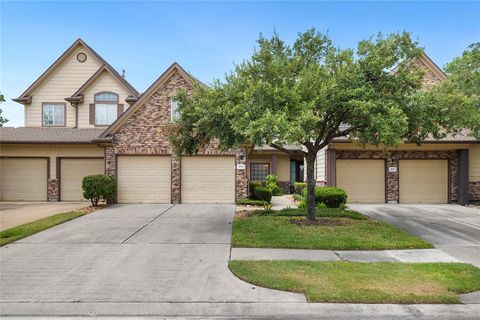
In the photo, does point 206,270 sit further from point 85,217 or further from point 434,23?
point 434,23

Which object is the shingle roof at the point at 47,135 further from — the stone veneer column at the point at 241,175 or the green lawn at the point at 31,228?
the stone veneer column at the point at 241,175

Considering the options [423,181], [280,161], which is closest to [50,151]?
[280,161]

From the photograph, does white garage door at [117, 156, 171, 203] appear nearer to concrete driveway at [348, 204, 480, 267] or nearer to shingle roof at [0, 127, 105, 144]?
shingle roof at [0, 127, 105, 144]

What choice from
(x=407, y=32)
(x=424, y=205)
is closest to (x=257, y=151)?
(x=424, y=205)

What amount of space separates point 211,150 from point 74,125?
9454 millimetres

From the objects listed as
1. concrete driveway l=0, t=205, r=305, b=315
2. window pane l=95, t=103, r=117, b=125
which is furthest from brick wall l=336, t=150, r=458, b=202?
window pane l=95, t=103, r=117, b=125

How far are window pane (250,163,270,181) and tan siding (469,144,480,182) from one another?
12.2 m

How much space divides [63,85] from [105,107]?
10.5ft

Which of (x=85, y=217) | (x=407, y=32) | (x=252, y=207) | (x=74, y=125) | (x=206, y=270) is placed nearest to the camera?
(x=206, y=270)

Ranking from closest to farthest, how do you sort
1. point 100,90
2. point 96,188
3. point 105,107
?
point 96,188
point 100,90
point 105,107

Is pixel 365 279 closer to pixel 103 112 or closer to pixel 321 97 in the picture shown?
pixel 321 97

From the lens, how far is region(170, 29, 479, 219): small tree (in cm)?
820

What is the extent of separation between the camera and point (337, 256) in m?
7.14

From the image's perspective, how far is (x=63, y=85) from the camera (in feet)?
65.4
